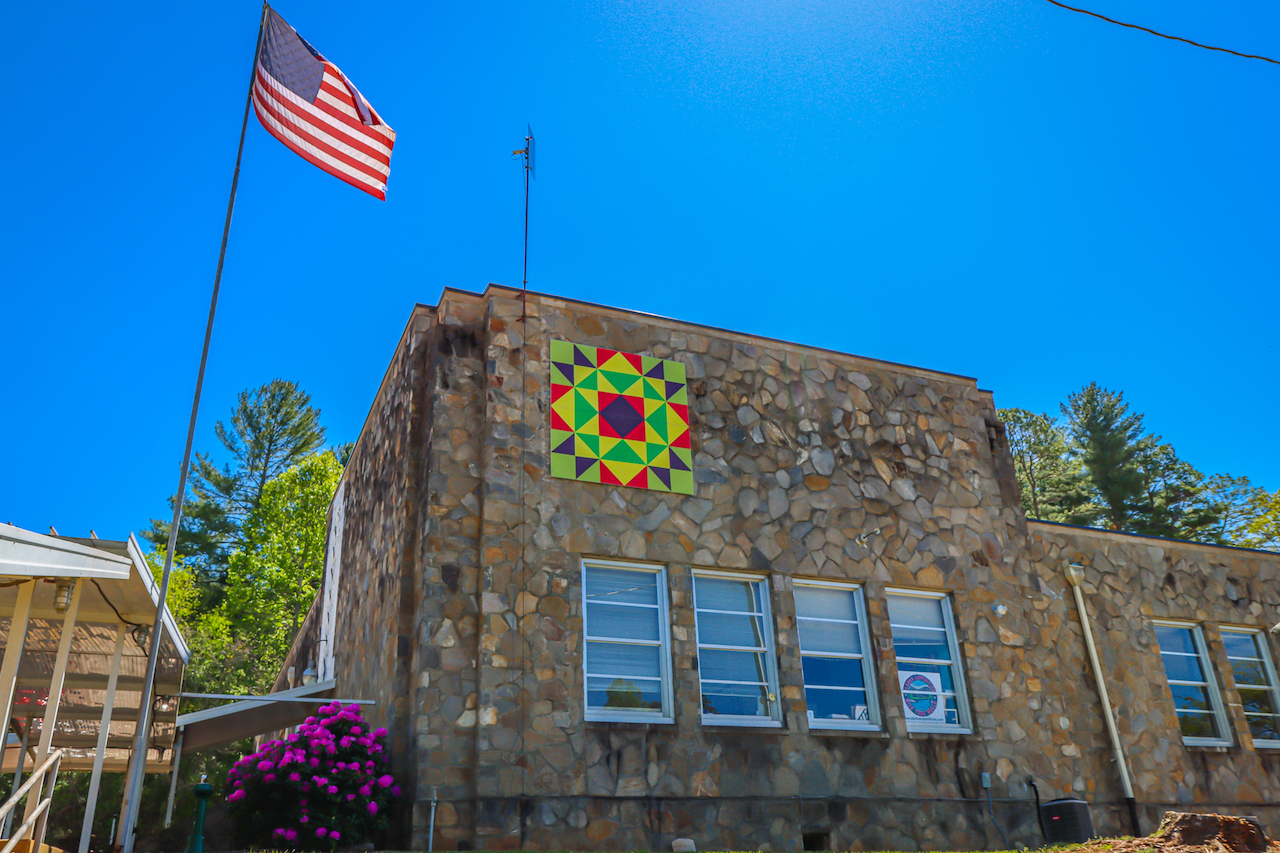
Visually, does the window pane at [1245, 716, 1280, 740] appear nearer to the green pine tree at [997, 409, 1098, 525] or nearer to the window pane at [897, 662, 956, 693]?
the window pane at [897, 662, 956, 693]

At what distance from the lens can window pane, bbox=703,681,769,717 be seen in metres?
9.92

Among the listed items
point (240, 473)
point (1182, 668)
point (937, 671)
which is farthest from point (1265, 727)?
point (240, 473)

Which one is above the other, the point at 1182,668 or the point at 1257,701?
the point at 1182,668

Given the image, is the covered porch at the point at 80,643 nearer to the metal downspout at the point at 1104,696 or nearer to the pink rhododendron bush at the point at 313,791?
the pink rhododendron bush at the point at 313,791

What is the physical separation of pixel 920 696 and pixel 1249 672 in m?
6.96

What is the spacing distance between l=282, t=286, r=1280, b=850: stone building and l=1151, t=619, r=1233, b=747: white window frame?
0.16ft

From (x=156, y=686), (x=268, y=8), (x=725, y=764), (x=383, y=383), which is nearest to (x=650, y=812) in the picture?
(x=725, y=764)

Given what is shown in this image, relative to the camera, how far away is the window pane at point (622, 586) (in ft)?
32.8

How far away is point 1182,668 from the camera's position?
13.8 m

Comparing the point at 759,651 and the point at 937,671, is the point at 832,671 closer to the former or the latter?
the point at 759,651

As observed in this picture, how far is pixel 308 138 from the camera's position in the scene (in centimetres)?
904

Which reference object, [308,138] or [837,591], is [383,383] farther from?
[837,591]

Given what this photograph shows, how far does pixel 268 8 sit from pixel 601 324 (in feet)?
15.5

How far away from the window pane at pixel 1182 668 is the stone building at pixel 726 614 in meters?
0.09
